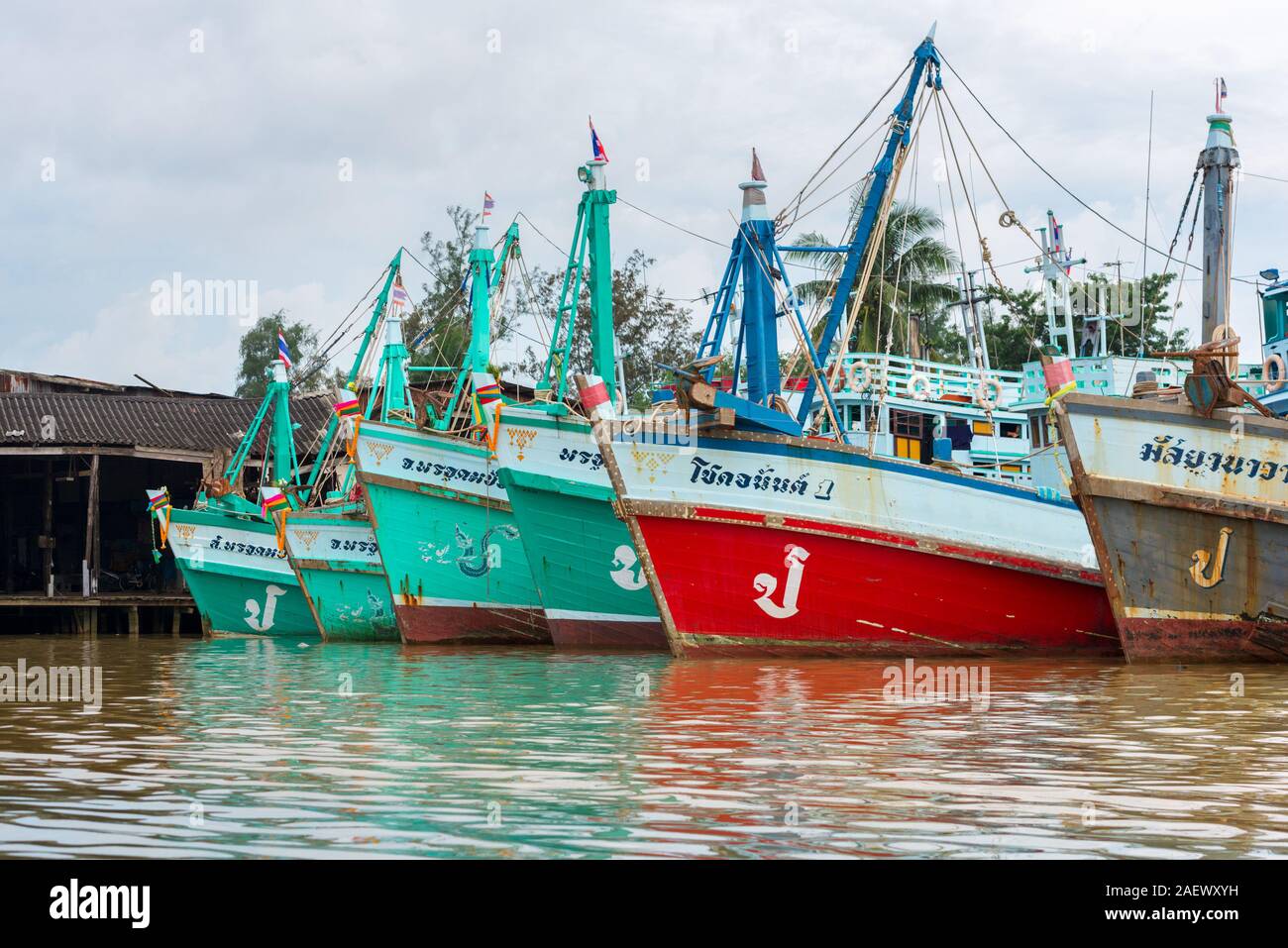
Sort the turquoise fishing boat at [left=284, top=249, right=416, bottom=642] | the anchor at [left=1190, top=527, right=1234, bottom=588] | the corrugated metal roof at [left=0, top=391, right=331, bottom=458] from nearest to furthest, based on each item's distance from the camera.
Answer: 1. the anchor at [left=1190, top=527, right=1234, bottom=588]
2. the turquoise fishing boat at [left=284, top=249, right=416, bottom=642]
3. the corrugated metal roof at [left=0, top=391, right=331, bottom=458]

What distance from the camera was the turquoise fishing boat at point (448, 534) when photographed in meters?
22.7

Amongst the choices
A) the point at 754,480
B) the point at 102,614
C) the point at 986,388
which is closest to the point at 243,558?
the point at 102,614

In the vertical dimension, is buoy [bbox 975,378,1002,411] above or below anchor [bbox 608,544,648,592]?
above

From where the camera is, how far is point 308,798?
Answer: 639 centimetres

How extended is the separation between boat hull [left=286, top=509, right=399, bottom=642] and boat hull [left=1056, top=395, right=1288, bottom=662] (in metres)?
15.2

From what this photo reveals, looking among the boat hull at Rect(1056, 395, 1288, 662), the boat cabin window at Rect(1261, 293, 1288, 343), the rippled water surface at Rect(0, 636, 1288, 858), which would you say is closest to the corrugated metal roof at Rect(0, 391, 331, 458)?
the rippled water surface at Rect(0, 636, 1288, 858)

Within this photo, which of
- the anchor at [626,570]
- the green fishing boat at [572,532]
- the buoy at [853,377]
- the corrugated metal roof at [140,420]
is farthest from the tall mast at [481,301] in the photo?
the corrugated metal roof at [140,420]

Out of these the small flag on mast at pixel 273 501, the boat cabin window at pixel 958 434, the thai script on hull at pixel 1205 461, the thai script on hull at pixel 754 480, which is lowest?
the small flag on mast at pixel 273 501

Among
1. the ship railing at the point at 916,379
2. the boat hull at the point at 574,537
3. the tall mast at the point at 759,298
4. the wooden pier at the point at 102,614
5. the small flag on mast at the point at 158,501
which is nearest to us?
the tall mast at the point at 759,298

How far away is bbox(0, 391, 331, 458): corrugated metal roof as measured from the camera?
35625 mm

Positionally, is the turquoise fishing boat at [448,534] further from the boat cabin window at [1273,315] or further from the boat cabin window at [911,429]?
the boat cabin window at [1273,315]

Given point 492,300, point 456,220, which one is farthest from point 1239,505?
point 456,220

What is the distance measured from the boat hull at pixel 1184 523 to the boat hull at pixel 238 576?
19750 millimetres

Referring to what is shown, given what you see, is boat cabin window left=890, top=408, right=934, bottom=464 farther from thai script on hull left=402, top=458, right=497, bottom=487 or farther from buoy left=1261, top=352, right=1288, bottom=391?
thai script on hull left=402, top=458, right=497, bottom=487
